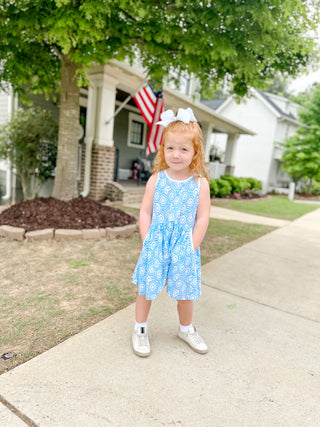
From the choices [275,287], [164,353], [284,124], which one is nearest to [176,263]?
[164,353]

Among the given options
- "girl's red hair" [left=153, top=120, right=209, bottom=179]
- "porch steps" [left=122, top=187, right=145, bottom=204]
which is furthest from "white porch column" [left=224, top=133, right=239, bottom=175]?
"girl's red hair" [left=153, top=120, right=209, bottom=179]

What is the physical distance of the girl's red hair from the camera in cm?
194

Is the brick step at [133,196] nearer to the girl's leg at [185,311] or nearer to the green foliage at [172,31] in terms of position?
the green foliage at [172,31]

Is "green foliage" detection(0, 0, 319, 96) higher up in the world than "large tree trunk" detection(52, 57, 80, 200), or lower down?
higher up

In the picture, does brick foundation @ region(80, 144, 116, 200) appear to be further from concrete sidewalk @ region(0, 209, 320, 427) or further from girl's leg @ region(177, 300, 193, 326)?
girl's leg @ region(177, 300, 193, 326)

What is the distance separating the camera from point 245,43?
12.5 feet

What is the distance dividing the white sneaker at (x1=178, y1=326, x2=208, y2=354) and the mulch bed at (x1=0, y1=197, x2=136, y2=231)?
274 cm

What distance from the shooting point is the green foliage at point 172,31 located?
3385 millimetres

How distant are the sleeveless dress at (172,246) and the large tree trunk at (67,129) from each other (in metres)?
3.69

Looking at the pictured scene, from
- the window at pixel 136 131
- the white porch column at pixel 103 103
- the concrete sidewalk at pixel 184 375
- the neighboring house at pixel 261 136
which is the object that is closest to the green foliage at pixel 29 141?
the white porch column at pixel 103 103

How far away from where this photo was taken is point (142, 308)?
83.7 inches

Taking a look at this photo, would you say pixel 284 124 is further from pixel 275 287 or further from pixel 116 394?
pixel 116 394

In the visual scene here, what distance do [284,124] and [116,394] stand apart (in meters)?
23.2

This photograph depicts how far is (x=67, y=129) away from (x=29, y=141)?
173 centimetres
